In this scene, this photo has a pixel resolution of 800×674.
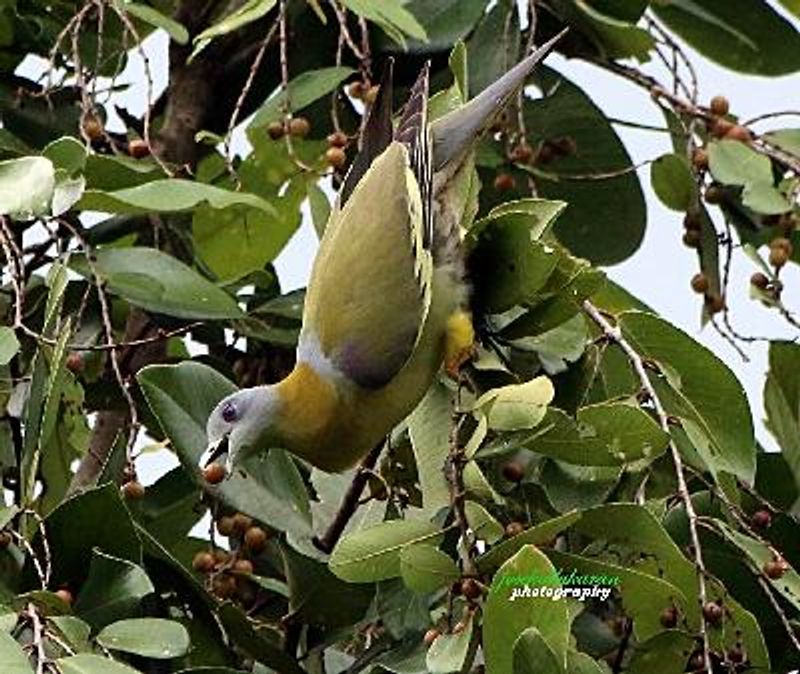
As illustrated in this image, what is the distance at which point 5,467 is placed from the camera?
148 cm

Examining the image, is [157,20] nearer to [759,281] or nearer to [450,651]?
[759,281]

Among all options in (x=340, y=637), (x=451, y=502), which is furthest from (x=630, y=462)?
(x=340, y=637)

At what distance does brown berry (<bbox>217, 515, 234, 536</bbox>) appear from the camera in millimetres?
1457

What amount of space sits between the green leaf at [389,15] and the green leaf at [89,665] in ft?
1.75

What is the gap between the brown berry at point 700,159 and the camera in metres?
1.60

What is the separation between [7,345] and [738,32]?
2.55 feet

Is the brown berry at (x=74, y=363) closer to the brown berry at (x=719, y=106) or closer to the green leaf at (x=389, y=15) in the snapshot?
the green leaf at (x=389, y=15)

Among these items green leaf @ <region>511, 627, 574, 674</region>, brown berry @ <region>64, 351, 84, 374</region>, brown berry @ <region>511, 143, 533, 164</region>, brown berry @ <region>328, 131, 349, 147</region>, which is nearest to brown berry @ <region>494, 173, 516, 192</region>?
brown berry @ <region>511, 143, 533, 164</region>

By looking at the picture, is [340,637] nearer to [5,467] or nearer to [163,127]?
[5,467]

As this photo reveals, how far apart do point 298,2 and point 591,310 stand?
46cm

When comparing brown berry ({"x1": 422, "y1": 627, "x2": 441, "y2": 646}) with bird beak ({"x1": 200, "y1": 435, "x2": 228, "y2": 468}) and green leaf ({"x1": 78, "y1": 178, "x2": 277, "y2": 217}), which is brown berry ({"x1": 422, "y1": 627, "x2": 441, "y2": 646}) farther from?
green leaf ({"x1": 78, "y1": 178, "x2": 277, "y2": 217})

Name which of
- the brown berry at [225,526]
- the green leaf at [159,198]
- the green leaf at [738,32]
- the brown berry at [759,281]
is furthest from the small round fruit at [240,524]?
the green leaf at [738,32]

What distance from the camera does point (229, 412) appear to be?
53.5 inches

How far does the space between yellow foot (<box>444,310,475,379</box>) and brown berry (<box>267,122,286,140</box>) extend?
0.72ft
